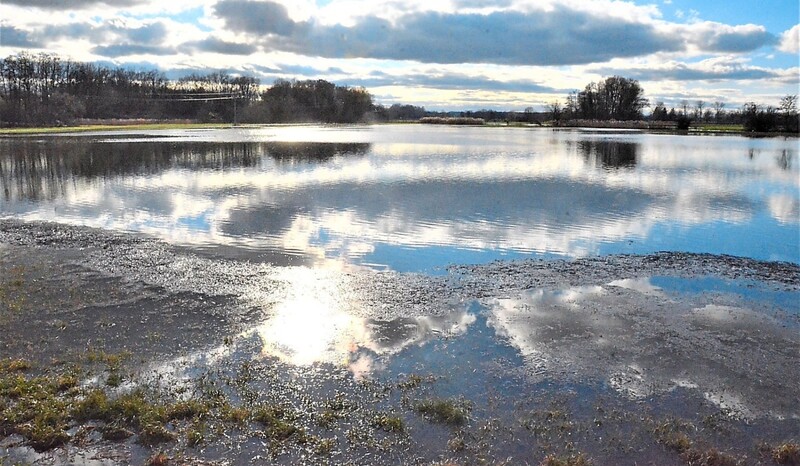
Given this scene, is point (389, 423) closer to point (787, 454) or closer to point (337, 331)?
point (337, 331)

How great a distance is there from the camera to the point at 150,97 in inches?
4742

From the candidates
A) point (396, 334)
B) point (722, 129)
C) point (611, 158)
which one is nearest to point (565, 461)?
point (396, 334)

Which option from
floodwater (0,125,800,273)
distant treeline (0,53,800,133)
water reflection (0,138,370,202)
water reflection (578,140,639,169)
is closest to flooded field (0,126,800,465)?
floodwater (0,125,800,273)

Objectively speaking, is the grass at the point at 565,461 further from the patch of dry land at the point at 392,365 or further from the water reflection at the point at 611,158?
the water reflection at the point at 611,158

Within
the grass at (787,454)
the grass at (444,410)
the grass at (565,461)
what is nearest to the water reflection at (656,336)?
the grass at (787,454)

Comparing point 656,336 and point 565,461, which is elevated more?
point 656,336

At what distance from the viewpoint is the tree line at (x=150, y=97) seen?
277 ft

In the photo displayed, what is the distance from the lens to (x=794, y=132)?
7812 centimetres

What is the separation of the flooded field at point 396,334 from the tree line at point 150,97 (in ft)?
250

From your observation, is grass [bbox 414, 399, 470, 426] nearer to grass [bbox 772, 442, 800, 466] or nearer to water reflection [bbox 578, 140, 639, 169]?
grass [bbox 772, 442, 800, 466]

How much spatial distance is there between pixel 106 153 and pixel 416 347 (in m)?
35.1

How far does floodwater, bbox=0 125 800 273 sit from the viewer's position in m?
13.6

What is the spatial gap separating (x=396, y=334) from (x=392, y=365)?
1035mm

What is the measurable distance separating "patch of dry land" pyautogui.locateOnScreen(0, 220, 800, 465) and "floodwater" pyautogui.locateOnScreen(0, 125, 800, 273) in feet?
6.79
